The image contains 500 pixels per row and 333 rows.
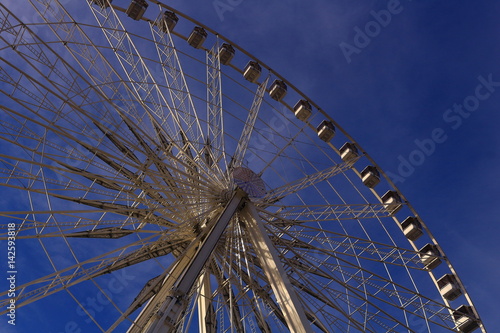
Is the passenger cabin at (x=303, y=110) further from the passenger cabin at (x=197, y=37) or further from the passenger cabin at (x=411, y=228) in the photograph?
the passenger cabin at (x=411, y=228)

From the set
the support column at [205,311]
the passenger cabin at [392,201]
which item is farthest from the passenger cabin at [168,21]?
the passenger cabin at [392,201]

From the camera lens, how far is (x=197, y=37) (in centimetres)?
1925

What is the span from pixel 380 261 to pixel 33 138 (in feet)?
37.6

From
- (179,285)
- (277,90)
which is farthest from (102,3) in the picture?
(179,285)

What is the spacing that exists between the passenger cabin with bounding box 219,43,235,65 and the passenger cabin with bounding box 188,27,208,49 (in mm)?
901

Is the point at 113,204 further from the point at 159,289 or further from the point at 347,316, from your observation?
the point at 347,316

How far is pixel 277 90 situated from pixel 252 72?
1.29 metres

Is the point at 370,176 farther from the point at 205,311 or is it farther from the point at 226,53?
the point at 205,311

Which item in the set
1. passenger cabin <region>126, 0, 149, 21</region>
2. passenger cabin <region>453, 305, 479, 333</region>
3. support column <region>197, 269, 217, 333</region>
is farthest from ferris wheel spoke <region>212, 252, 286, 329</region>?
passenger cabin <region>126, 0, 149, 21</region>

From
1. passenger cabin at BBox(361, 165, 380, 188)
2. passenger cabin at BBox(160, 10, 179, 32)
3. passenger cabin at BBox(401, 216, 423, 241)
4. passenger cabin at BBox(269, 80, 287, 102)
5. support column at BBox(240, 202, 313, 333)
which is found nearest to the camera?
support column at BBox(240, 202, 313, 333)

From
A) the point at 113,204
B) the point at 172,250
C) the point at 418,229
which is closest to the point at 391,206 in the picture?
the point at 418,229

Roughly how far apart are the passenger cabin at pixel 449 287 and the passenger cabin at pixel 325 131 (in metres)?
7.05

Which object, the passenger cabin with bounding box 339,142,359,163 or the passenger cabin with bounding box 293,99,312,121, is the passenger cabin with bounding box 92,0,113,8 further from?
the passenger cabin with bounding box 339,142,359,163

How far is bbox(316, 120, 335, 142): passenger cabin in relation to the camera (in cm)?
2002
